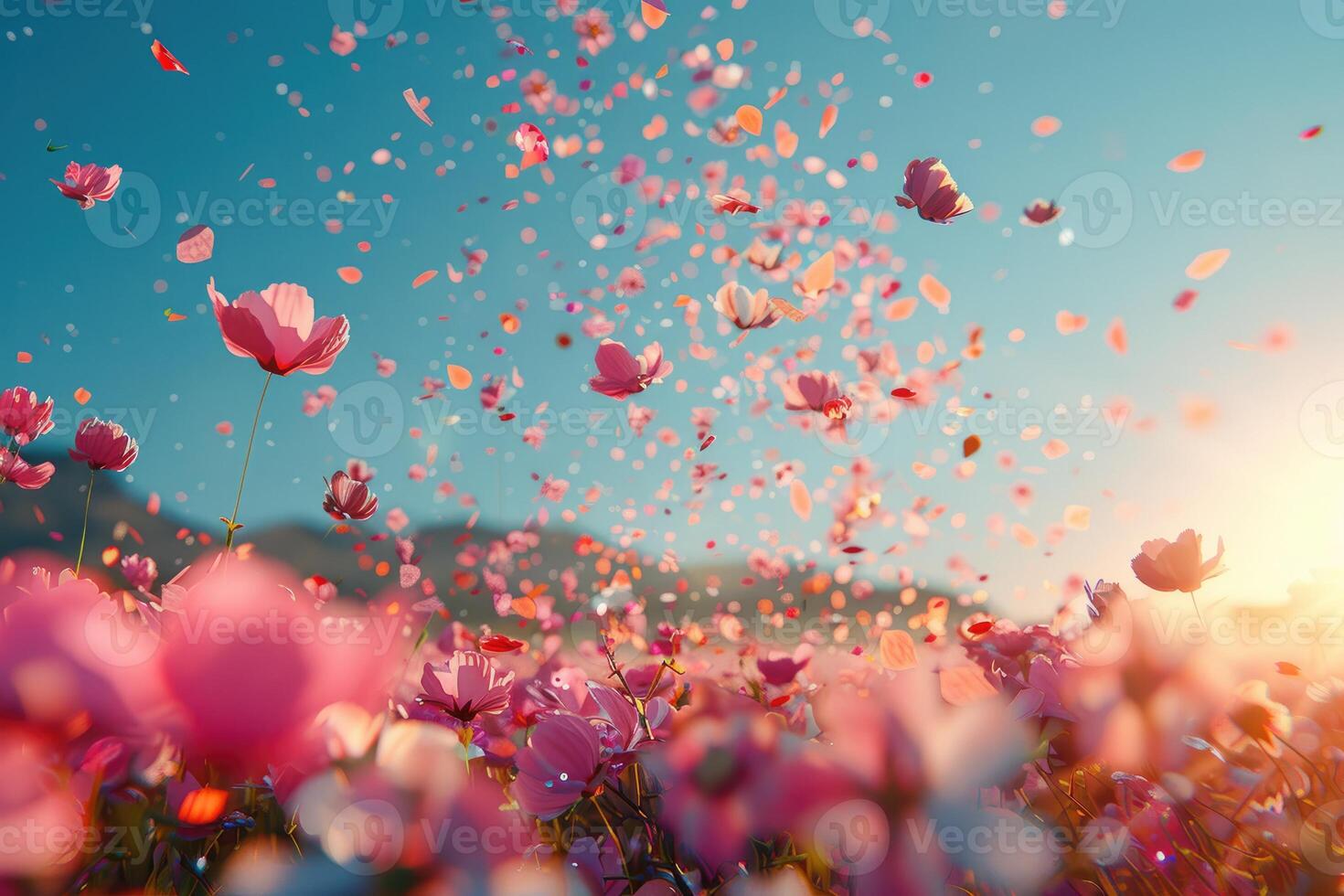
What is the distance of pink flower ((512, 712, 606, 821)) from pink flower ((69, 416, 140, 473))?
2060 millimetres

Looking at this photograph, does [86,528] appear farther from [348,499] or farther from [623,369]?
[623,369]

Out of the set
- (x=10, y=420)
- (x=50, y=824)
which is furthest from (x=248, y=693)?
(x=10, y=420)

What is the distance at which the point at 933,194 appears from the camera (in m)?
2.60

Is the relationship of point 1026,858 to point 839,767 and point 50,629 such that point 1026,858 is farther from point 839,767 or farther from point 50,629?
point 50,629

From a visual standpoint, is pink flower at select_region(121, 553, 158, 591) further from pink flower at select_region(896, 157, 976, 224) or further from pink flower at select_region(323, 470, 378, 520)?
pink flower at select_region(896, 157, 976, 224)

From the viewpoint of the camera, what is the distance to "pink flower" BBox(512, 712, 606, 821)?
660mm

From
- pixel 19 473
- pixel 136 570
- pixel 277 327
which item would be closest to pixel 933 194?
pixel 277 327

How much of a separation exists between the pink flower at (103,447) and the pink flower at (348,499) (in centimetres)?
52

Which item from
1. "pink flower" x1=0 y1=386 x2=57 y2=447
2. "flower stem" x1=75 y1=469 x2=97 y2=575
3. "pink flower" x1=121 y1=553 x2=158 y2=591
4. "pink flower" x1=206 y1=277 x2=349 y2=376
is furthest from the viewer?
"pink flower" x1=121 y1=553 x2=158 y2=591

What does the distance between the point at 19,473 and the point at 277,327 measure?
1894 millimetres

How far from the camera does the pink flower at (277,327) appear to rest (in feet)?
3.29

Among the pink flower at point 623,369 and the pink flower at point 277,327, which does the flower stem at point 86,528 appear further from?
the pink flower at point 623,369

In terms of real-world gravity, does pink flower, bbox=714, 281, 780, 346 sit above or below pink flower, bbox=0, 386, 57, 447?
above

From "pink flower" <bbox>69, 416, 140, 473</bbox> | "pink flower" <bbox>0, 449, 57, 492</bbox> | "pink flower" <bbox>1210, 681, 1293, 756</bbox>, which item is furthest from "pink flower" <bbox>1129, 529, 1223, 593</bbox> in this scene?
"pink flower" <bbox>0, 449, 57, 492</bbox>
